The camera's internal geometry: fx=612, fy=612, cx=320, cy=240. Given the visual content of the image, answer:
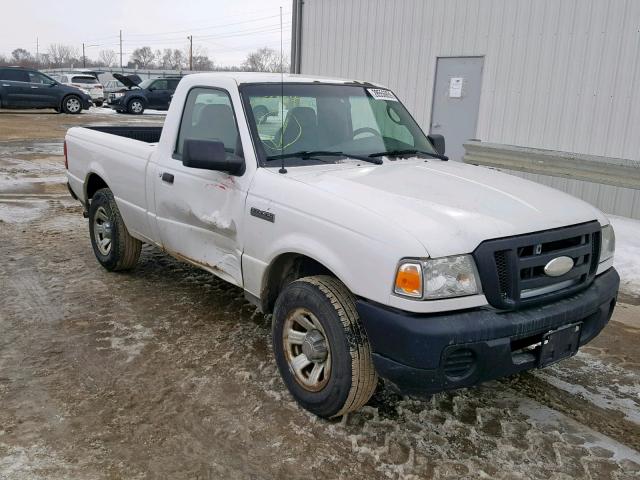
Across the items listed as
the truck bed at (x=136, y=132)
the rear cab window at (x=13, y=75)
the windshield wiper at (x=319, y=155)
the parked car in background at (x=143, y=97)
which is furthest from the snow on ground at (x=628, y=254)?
the rear cab window at (x=13, y=75)

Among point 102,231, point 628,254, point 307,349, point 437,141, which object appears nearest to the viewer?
point 307,349

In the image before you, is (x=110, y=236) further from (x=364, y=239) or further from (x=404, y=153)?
(x=364, y=239)

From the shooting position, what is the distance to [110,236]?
5.68 metres

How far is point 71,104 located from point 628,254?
24861 millimetres

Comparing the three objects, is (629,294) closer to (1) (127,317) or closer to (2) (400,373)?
(2) (400,373)

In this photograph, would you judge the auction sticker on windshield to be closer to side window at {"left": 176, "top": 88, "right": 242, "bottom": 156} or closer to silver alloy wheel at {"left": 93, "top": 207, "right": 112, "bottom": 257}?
side window at {"left": 176, "top": 88, "right": 242, "bottom": 156}

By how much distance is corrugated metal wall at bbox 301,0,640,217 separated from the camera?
325 inches

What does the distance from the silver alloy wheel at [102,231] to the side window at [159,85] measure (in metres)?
24.6

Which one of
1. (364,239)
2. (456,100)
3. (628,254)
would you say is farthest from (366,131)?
(456,100)

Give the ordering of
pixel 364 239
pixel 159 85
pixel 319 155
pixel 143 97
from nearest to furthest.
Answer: pixel 364 239 < pixel 319 155 < pixel 143 97 < pixel 159 85

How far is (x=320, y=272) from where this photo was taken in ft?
11.7

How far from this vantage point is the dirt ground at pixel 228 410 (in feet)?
9.84

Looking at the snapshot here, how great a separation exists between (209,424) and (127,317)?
1.80m

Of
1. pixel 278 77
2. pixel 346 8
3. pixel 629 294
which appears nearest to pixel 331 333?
pixel 278 77
